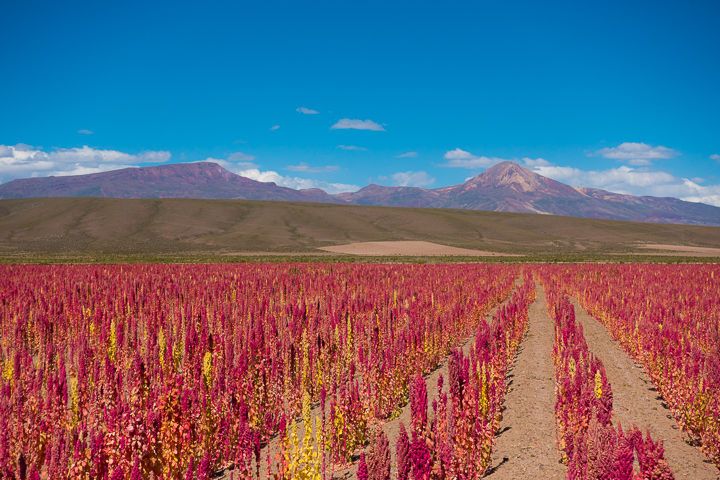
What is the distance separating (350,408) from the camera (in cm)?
441

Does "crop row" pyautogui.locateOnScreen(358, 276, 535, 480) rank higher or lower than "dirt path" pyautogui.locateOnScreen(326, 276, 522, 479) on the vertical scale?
higher

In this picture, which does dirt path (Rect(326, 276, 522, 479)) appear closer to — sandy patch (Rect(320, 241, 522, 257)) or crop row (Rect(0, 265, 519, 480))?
crop row (Rect(0, 265, 519, 480))

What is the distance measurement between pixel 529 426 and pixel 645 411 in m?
1.99

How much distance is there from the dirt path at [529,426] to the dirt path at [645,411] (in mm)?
864

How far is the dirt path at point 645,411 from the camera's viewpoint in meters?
4.32

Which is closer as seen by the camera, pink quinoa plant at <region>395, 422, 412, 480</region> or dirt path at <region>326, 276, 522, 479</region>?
pink quinoa plant at <region>395, 422, 412, 480</region>

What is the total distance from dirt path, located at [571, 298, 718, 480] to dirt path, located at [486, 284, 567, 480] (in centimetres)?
86

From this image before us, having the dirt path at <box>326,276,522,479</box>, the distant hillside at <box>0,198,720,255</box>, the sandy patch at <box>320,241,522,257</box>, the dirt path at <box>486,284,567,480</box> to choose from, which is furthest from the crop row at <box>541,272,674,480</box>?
the distant hillside at <box>0,198,720,255</box>

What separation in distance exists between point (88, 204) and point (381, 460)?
151 meters

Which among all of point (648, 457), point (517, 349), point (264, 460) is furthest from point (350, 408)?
point (517, 349)

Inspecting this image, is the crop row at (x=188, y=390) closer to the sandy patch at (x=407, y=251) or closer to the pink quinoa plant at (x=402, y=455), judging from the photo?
the pink quinoa plant at (x=402, y=455)

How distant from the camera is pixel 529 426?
16.9ft

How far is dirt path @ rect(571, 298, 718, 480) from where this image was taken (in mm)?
4321

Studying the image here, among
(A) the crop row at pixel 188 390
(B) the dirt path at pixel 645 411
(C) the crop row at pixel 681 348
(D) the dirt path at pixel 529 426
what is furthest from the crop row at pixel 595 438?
(C) the crop row at pixel 681 348
